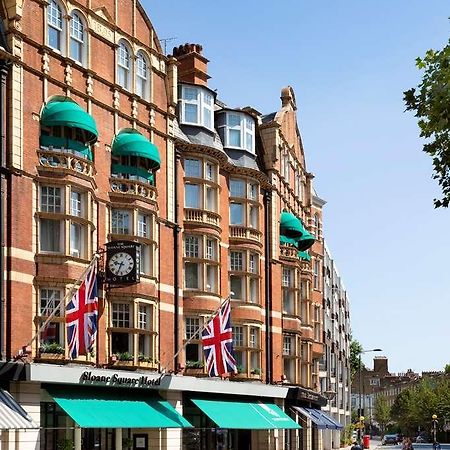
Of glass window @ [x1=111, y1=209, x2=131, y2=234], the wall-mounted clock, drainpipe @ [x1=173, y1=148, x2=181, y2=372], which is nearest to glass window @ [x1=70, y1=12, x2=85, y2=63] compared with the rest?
glass window @ [x1=111, y1=209, x2=131, y2=234]

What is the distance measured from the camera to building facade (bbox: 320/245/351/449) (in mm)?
88500

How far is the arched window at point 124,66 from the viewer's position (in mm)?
43656

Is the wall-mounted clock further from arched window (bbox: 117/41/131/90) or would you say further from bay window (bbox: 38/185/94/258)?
arched window (bbox: 117/41/131/90)

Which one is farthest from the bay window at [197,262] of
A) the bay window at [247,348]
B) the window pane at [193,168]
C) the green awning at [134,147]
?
the green awning at [134,147]

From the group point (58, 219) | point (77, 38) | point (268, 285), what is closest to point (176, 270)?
point (268, 285)

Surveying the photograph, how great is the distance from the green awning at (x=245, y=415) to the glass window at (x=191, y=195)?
9327mm

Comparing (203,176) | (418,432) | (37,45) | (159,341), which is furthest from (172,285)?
(418,432)

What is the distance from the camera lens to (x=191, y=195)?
160ft

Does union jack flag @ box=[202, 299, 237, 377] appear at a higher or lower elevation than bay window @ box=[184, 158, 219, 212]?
lower

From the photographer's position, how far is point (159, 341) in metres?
44.2

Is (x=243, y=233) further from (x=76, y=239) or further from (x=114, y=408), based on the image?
(x=114, y=408)

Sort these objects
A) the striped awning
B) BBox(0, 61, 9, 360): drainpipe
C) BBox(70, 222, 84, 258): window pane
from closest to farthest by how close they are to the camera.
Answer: the striped awning, BBox(0, 61, 9, 360): drainpipe, BBox(70, 222, 84, 258): window pane

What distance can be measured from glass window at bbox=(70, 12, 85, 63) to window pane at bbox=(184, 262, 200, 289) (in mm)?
12089

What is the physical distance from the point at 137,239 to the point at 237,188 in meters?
11.7
